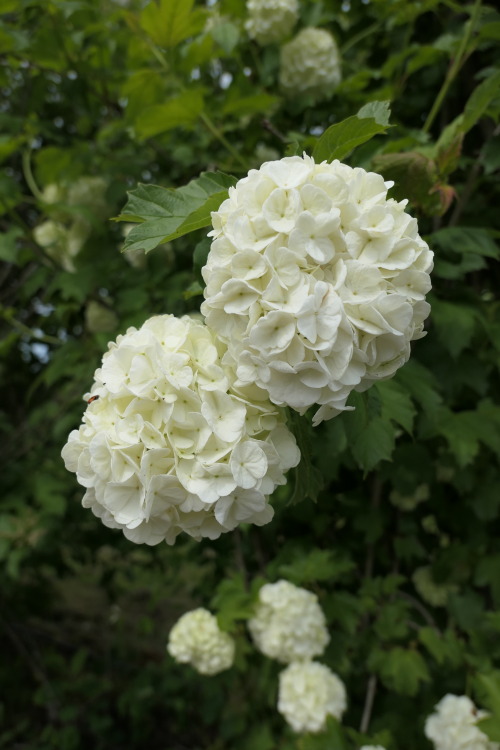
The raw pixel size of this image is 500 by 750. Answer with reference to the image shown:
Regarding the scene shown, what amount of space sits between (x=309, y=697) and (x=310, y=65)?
2.14 m

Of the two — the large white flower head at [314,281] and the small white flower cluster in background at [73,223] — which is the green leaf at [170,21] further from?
the large white flower head at [314,281]

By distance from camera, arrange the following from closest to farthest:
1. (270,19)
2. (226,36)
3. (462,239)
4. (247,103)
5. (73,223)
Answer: (462,239)
(247,103)
(226,36)
(270,19)
(73,223)

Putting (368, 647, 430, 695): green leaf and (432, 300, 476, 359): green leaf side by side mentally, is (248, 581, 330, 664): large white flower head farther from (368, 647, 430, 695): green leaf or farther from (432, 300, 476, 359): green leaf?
(432, 300, 476, 359): green leaf

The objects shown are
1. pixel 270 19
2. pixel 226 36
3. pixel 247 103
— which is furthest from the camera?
pixel 270 19

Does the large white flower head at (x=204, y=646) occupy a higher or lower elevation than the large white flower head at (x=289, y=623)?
lower

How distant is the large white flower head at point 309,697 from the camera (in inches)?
72.5

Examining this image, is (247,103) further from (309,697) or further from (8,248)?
(309,697)

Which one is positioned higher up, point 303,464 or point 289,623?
point 303,464

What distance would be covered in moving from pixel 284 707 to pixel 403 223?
1610 millimetres

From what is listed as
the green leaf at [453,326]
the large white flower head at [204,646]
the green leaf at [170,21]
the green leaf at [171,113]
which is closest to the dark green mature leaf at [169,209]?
the green leaf at [171,113]

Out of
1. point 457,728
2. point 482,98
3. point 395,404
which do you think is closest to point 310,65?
point 482,98

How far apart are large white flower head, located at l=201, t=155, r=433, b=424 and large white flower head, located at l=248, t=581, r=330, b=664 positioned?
1.14 m

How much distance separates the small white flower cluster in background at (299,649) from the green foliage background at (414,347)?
0.07 metres

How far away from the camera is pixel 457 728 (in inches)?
67.9
